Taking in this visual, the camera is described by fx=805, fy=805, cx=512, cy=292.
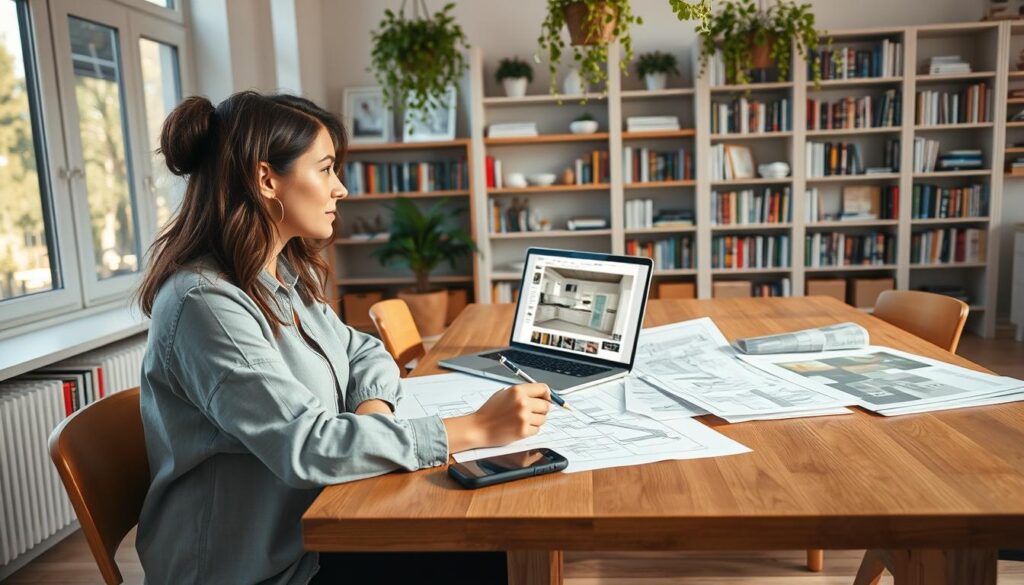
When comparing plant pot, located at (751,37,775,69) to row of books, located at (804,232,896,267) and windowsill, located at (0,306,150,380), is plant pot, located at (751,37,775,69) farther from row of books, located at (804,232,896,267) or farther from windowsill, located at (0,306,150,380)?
windowsill, located at (0,306,150,380)

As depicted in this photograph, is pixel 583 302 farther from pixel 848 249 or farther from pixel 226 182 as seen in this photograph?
pixel 848 249

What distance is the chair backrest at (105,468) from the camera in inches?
46.3

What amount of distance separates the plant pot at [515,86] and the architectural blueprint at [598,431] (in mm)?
4094

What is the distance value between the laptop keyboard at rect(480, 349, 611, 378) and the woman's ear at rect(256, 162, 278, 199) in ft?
2.20

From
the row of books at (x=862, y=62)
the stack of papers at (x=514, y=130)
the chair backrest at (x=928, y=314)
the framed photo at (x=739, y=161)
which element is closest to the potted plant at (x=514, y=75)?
the stack of papers at (x=514, y=130)

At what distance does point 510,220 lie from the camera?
560 cm

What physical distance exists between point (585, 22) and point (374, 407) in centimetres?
158

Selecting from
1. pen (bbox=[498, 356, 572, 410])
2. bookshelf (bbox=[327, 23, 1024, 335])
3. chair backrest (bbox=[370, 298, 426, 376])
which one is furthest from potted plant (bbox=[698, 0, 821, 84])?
pen (bbox=[498, 356, 572, 410])

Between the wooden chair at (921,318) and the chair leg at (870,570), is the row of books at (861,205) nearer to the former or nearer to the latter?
the wooden chair at (921,318)

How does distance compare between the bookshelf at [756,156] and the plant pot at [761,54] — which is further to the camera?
the bookshelf at [756,156]

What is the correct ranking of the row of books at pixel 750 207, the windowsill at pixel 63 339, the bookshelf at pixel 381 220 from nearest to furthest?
the windowsill at pixel 63 339 → the row of books at pixel 750 207 → the bookshelf at pixel 381 220

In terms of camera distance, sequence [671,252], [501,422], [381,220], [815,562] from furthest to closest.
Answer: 1. [381,220]
2. [671,252]
3. [815,562]
4. [501,422]

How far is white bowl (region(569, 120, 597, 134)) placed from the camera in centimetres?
536

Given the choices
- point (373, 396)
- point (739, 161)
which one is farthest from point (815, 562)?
point (739, 161)
